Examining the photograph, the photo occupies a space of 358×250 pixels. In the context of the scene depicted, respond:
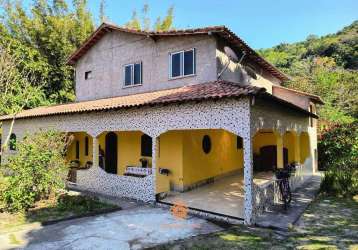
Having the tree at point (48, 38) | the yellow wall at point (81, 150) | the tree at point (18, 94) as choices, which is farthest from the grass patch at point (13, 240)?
the tree at point (48, 38)

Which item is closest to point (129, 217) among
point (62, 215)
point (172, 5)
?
point (62, 215)

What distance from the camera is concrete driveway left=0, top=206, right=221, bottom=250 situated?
7227 mm

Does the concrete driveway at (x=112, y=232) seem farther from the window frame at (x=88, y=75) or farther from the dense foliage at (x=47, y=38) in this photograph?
the dense foliage at (x=47, y=38)

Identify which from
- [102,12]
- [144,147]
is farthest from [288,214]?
[102,12]

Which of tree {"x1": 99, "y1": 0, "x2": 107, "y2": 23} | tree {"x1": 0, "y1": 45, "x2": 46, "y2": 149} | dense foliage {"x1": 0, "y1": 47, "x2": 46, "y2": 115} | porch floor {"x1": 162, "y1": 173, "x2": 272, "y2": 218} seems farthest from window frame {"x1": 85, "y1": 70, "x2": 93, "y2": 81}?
tree {"x1": 99, "y1": 0, "x2": 107, "y2": 23}

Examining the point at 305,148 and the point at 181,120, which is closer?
the point at 181,120

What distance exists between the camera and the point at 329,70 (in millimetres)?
42094

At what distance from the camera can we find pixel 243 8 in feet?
77.8

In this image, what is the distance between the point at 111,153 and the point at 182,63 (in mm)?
7086

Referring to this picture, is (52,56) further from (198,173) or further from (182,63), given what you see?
(198,173)

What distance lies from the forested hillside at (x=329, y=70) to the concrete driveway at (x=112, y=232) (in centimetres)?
1897

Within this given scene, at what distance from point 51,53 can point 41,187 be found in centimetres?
2256

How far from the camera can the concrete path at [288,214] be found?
28.2 feet

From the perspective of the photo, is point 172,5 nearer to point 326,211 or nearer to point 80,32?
point 80,32
